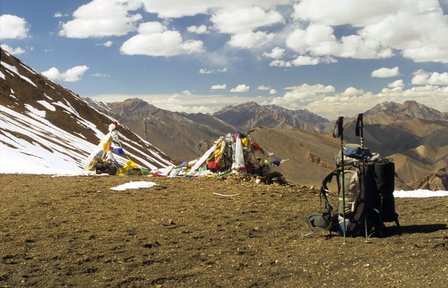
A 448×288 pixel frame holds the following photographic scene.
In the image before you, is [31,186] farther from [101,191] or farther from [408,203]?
[408,203]

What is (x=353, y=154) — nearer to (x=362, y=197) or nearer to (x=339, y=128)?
(x=339, y=128)

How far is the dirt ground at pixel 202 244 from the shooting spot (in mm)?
9242

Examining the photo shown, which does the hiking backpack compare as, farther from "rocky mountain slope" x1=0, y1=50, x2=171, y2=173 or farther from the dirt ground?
"rocky mountain slope" x1=0, y1=50, x2=171, y2=173

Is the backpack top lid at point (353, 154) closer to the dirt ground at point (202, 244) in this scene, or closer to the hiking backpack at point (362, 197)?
the hiking backpack at point (362, 197)

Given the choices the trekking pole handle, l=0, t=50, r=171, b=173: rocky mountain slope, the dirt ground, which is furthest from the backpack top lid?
l=0, t=50, r=171, b=173: rocky mountain slope

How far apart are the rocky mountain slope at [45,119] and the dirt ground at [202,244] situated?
3556cm

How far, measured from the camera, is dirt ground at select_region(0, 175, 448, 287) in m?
9.24

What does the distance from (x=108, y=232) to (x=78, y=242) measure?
1.07 meters

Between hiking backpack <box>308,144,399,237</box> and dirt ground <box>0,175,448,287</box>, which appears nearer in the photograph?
dirt ground <box>0,175,448,287</box>

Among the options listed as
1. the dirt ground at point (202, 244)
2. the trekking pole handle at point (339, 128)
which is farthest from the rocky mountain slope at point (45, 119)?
the trekking pole handle at point (339, 128)

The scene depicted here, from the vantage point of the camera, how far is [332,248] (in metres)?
11.1

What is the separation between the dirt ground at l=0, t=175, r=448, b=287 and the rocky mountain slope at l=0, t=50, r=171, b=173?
35.6 metres

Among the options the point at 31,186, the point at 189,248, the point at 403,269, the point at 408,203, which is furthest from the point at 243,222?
the point at 31,186

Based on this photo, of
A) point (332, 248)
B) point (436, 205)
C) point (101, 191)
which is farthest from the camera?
point (101, 191)
